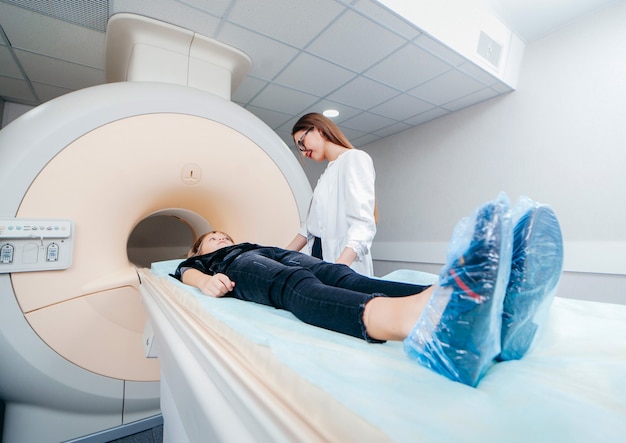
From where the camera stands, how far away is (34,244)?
1059mm

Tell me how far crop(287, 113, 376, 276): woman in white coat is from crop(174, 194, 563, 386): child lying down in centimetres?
62

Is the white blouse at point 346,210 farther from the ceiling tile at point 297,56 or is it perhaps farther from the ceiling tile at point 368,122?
the ceiling tile at point 368,122

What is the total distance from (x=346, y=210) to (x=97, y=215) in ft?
3.26

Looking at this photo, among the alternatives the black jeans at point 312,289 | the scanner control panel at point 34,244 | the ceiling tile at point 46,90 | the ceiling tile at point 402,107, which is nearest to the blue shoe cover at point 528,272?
the black jeans at point 312,289

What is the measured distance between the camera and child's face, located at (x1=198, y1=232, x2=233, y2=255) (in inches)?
56.8

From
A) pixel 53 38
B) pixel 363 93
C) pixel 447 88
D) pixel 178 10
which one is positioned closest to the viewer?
pixel 178 10

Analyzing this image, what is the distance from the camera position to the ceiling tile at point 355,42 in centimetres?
172

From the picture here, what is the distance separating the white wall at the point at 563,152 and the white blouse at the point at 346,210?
1.53 metres

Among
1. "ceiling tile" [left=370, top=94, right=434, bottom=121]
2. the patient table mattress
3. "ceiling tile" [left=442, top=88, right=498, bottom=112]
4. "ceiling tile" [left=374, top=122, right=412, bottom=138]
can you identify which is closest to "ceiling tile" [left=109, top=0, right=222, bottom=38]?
"ceiling tile" [left=370, top=94, right=434, bottom=121]

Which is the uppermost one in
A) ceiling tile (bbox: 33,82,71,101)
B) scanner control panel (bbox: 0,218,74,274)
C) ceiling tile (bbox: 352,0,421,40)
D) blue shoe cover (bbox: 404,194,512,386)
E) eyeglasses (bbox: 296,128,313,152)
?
ceiling tile (bbox: 352,0,421,40)

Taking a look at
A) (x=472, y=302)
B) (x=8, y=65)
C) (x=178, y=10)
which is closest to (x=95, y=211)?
(x=178, y=10)

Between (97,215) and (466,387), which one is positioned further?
(97,215)

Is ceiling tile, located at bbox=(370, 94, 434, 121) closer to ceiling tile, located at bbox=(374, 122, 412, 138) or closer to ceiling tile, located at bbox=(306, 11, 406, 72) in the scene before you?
ceiling tile, located at bbox=(374, 122, 412, 138)

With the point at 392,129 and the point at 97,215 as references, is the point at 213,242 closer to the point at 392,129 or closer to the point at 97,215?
the point at 97,215
